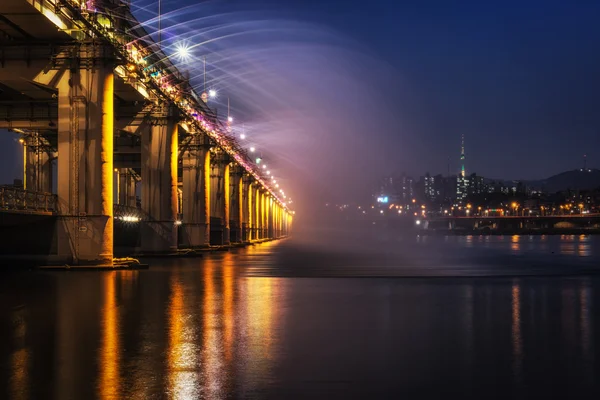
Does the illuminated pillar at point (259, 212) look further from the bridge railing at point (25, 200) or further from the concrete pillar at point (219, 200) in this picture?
the bridge railing at point (25, 200)

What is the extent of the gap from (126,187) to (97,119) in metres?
66.9

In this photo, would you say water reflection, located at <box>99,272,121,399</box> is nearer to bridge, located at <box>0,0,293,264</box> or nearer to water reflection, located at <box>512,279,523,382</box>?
water reflection, located at <box>512,279,523,382</box>

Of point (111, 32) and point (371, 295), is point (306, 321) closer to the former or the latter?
point (371, 295)

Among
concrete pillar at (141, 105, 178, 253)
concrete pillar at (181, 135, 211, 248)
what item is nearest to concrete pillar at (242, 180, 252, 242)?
concrete pillar at (181, 135, 211, 248)

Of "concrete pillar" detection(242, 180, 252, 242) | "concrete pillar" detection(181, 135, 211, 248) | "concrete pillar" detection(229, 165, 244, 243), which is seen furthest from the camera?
"concrete pillar" detection(242, 180, 252, 242)

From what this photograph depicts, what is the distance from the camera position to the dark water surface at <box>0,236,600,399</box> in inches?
362

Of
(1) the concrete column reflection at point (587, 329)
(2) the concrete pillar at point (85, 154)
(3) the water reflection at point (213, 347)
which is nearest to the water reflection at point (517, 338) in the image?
(1) the concrete column reflection at point (587, 329)

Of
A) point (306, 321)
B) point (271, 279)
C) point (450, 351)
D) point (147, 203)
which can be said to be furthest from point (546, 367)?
point (147, 203)

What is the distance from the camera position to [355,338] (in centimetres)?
1320

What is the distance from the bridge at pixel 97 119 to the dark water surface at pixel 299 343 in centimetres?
1141

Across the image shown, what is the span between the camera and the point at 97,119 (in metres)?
35.6

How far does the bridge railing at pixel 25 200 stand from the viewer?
32469 millimetres

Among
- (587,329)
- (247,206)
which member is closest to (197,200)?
(247,206)

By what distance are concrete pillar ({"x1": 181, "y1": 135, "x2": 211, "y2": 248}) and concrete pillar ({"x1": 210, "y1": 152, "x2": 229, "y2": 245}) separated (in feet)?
43.5
